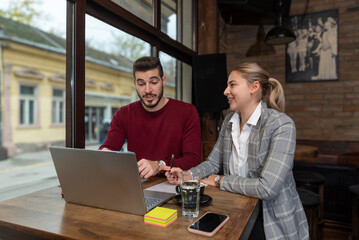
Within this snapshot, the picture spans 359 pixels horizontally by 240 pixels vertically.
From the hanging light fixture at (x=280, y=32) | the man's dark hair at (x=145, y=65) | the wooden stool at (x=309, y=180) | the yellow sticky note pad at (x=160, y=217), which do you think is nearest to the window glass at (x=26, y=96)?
the hanging light fixture at (x=280, y=32)

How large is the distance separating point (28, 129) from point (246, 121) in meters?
17.7

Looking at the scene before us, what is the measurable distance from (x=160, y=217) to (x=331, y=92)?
3.68 metres

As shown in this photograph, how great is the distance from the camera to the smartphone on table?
69 centimetres

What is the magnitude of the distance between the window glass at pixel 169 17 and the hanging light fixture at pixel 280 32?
3.81ft

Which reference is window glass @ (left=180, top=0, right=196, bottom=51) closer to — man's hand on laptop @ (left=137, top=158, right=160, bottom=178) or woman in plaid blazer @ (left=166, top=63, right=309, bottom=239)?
woman in plaid blazer @ (left=166, top=63, right=309, bottom=239)

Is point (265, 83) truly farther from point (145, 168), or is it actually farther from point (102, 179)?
point (102, 179)

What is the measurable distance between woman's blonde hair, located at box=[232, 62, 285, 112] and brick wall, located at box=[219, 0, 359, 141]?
263 cm

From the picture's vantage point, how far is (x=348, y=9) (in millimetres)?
3494

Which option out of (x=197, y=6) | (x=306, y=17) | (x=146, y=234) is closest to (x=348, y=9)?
(x=306, y=17)

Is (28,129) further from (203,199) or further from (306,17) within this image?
(203,199)

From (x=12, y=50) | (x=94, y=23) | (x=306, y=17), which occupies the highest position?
(x=12, y=50)

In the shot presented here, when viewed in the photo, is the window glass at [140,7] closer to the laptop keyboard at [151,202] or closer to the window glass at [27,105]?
the laptop keyboard at [151,202]

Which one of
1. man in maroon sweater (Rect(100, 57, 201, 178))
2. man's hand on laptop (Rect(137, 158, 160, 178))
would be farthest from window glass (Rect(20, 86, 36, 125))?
man's hand on laptop (Rect(137, 158, 160, 178))

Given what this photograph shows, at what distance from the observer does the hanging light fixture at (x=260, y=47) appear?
3962 mm
